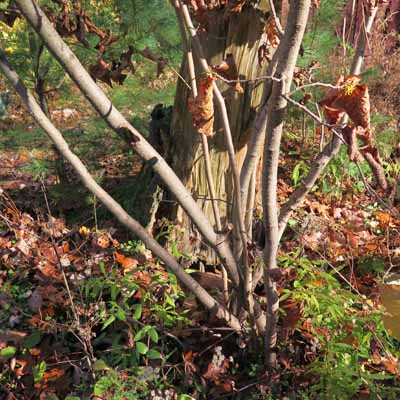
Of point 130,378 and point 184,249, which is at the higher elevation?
point 184,249

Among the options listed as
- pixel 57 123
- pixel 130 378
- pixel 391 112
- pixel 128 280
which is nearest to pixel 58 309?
pixel 128 280

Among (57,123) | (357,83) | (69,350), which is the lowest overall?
(69,350)

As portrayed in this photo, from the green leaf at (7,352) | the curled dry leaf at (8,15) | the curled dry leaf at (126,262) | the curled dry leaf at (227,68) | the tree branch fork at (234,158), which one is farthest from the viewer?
the curled dry leaf at (126,262)

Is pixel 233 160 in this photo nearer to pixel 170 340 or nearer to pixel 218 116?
pixel 218 116

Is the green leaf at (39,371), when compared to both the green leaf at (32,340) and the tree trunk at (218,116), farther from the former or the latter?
the tree trunk at (218,116)

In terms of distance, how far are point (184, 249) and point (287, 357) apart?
88cm

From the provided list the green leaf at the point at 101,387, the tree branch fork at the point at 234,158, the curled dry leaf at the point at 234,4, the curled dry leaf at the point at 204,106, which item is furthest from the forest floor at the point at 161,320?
the curled dry leaf at the point at 234,4

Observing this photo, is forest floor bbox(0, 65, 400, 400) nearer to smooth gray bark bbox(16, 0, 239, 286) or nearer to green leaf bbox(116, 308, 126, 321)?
green leaf bbox(116, 308, 126, 321)

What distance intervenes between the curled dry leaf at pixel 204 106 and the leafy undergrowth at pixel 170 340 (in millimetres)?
630

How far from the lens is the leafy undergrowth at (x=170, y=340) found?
65.5 inches

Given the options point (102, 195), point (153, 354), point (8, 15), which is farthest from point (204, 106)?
point (153, 354)

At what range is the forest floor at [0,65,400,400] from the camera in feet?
→ 5.52

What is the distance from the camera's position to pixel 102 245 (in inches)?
97.5

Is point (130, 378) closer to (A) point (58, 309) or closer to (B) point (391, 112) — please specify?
(A) point (58, 309)
